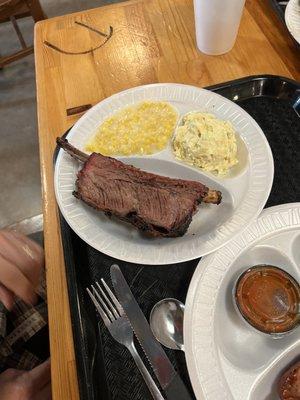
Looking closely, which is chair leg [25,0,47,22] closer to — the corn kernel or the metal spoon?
the corn kernel

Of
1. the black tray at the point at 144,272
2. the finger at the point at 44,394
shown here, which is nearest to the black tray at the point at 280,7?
the black tray at the point at 144,272

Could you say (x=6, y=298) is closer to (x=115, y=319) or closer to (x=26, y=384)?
(x=26, y=384)

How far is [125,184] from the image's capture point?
1.13 metres

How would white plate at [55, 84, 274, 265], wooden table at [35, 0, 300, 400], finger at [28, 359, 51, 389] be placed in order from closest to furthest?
white plate at [55, 84, 274, 265]
finger at [28, 359, 51, 389]
wooden table at [35, 0, 300, 400]

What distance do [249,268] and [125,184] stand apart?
1.48ft

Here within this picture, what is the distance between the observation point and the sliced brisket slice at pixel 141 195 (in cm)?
107

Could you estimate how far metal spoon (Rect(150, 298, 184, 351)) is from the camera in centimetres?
97

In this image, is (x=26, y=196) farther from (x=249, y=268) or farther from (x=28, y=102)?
(x=249, y=268)

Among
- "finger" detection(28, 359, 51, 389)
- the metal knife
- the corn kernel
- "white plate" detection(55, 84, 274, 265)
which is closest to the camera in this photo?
the metal knife

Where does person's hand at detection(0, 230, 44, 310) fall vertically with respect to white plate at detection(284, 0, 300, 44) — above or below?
below

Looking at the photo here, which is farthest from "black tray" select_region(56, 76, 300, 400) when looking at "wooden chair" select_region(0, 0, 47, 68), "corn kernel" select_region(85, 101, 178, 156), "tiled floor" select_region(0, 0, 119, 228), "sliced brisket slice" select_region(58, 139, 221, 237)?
"wooden chair" select_region(0, 0, 47, 68)

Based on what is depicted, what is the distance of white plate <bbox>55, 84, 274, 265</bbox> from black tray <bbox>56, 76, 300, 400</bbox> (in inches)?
3.3

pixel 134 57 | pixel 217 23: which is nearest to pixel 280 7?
pixel 217 23

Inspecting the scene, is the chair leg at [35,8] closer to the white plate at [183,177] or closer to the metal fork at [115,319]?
the white plate at [183,177]
